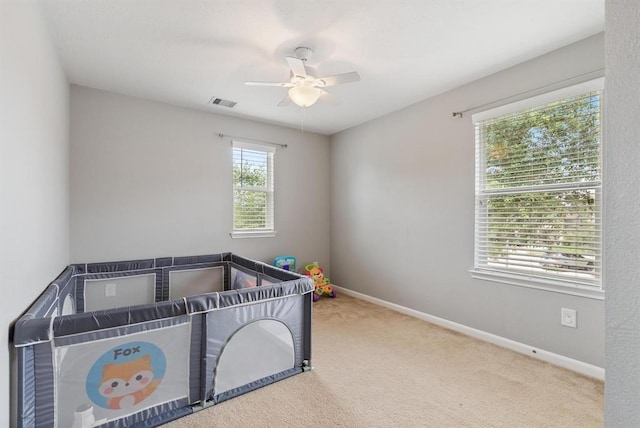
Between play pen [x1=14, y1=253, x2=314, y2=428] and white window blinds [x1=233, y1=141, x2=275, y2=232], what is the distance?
1642 millimetres

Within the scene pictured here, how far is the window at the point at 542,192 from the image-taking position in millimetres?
2221

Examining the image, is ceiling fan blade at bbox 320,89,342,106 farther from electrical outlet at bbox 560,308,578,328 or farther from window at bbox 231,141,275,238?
electrical outlet at bbox 560,308,578,328

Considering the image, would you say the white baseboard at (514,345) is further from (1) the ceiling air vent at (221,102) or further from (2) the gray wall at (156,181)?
(1) the ceiling air vent at (221,102)

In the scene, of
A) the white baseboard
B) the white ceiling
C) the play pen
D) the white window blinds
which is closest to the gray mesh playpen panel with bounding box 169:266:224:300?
the white window blinds

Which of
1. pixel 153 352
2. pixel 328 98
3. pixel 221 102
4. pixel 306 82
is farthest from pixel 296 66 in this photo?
pixel 153 352

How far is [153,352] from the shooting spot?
1.72 metres

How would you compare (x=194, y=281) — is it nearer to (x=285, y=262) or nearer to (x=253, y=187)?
(x=285, y=262)

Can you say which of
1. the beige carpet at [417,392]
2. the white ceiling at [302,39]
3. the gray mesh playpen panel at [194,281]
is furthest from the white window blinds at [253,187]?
the beige carpet at [417,392]

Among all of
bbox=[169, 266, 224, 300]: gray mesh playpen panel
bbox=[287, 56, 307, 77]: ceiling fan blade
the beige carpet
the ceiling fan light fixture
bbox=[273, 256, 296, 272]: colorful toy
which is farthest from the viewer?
Result: bbox=[273, 256, 296, 272]: colorful toy

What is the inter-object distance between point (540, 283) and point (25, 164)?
355 centimetres

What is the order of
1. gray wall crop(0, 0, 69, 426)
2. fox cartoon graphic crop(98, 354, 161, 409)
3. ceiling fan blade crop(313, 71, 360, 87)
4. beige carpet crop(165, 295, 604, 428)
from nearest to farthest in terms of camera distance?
gray wall crop(0, 0, 69, 426) → fox cartoon graphic crop(98, 354, 161, 409) → beige carpet crop(165, 295, 604, 428) → ceiling fan blade crop(313, 71, 360, 87)

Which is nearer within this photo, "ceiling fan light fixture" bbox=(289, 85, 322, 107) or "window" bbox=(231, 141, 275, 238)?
"ceiling fan light fixture" bbox=(289, 85, 322, 107)

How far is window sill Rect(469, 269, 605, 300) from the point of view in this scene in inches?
86.7

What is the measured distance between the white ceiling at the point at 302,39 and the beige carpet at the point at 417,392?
8.16 ft
